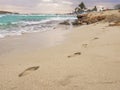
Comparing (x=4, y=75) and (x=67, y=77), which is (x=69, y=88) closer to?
(x=67, y=77)

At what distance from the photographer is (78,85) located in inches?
114

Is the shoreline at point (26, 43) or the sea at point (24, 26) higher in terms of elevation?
the shoreline at point (26, 43)

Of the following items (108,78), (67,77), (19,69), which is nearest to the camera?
A: (108,78)

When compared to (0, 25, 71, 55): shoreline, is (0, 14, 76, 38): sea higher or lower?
lower

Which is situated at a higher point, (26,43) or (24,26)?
(26,43)

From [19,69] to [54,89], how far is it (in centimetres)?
145

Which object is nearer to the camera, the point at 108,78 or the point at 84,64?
the point at 108,78

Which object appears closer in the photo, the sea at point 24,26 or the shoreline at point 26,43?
the shoreline at point 26,43

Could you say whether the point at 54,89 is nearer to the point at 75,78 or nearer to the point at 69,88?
the point at 69,88

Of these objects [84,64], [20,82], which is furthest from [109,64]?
[20,82]

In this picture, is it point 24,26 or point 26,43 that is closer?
point 26,43

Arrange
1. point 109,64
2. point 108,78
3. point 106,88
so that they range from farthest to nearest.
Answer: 1. point 109,64
2. point 108,78
3. point 106,88

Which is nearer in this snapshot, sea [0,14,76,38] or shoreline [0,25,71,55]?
shoreline [0,25,71,55]

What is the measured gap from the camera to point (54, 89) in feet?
9.36
